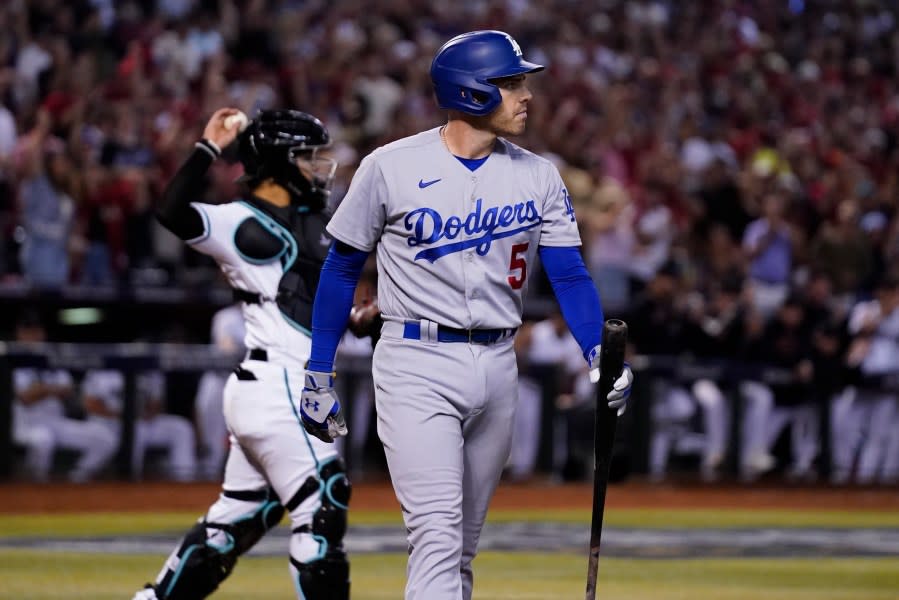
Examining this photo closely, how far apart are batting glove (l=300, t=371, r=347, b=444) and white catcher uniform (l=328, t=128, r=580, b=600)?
147mm

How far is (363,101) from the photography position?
54.0 ft

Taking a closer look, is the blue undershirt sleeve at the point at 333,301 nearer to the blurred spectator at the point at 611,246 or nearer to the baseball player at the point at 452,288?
the baseball player at the point at 452,288

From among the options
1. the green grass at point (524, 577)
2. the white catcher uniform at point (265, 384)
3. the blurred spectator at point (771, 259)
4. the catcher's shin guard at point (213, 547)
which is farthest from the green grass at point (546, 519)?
the white catcher uniform at point (265, 384)

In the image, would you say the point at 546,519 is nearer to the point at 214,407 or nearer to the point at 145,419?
the point at 214,407

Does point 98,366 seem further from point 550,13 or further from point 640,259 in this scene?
point 550,13

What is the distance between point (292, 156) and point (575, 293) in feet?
5.45

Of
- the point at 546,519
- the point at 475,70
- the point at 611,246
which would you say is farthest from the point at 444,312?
the point at 611,246

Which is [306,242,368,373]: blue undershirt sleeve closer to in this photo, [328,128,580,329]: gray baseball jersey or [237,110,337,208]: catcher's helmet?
[328,128,580,329]: gray baseball jersey

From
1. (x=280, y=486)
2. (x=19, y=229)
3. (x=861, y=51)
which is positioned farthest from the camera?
(x=861, y=51)

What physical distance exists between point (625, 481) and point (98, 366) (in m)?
5.19

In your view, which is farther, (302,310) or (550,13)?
(550,13)

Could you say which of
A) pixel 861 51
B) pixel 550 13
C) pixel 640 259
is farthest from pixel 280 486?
pixel 861 51

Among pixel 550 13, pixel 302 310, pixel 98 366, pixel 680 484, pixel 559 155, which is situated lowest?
pixel 680 484

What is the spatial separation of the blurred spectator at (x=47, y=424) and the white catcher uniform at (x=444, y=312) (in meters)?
8.68
